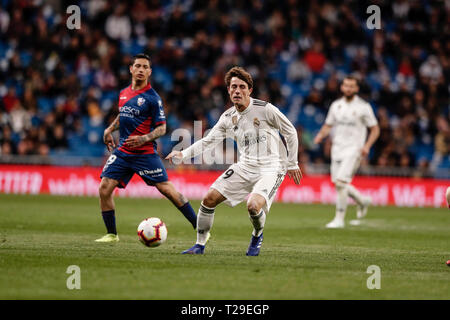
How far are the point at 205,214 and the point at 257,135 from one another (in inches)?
48.6

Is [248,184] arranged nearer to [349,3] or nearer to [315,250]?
[315,250]

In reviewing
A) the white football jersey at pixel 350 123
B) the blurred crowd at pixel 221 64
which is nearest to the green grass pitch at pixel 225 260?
the white football jersey at pixel 350 123

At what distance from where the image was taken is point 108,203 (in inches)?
429

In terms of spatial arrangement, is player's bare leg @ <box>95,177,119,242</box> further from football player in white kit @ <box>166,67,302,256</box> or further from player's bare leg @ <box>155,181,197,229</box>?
football player in white kit @ <box>166,67,302,256</box>

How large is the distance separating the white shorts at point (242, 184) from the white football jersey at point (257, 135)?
93 mm

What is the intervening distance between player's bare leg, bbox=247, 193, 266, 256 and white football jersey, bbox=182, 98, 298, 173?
439mm

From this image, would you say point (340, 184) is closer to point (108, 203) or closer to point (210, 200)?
point (108, 203)

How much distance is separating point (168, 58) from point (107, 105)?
3.21 meters

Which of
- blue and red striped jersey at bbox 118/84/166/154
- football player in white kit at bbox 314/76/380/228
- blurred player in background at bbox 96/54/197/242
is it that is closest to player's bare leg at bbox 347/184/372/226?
football player in white kit at bbox 314/76/380/228

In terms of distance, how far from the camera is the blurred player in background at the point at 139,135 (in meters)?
10.7

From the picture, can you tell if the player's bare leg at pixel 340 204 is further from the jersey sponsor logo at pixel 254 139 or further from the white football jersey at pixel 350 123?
the jersey sponsor logo at pixel 254 139

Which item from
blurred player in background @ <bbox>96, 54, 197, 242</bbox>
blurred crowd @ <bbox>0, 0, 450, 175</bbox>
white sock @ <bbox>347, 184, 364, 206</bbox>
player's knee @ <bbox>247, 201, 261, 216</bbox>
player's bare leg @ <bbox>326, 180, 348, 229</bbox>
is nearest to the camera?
player's knee @ <bbox>247, 201, 261, 216</bbox>

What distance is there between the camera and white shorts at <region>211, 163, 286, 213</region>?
31.4 feet

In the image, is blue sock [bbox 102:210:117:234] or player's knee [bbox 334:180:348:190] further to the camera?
player's knee [bbox 334:180:348:190]
